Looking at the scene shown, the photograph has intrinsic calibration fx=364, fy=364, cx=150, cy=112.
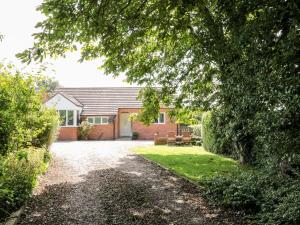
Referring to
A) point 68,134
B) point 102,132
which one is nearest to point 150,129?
point 102,132

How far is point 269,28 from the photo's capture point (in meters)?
8.74

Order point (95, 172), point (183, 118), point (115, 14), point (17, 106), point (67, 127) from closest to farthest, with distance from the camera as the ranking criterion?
point (115, 14)
point (17, 106)
point (95, 172)
point (183, 118)
point (67, 127)

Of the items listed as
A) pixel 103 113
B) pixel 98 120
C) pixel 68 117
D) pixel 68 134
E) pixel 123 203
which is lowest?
pixel 123 203

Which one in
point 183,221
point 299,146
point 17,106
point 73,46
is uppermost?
point 73,46

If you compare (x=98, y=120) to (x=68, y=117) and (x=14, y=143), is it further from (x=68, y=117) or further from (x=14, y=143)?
(x=14, y=143)

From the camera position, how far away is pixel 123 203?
10062 millimetres

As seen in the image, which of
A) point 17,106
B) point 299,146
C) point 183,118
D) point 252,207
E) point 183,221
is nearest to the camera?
point 299,146

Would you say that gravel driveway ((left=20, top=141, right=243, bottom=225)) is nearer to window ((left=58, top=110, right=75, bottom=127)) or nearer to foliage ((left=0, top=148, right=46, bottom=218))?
foliage ((left=0, top=148, right=46, bottom=218))

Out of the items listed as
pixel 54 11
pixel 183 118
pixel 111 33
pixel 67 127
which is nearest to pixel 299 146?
pixel 111 33

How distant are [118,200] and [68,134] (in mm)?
29872

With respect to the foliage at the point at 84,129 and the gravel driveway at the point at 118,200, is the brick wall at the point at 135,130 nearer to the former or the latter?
the foliage at the point at 84,129

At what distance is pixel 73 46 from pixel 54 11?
181 cm

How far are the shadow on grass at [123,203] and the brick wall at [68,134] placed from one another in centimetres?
2556

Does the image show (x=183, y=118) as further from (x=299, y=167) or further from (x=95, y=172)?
(x=299, y=167)
